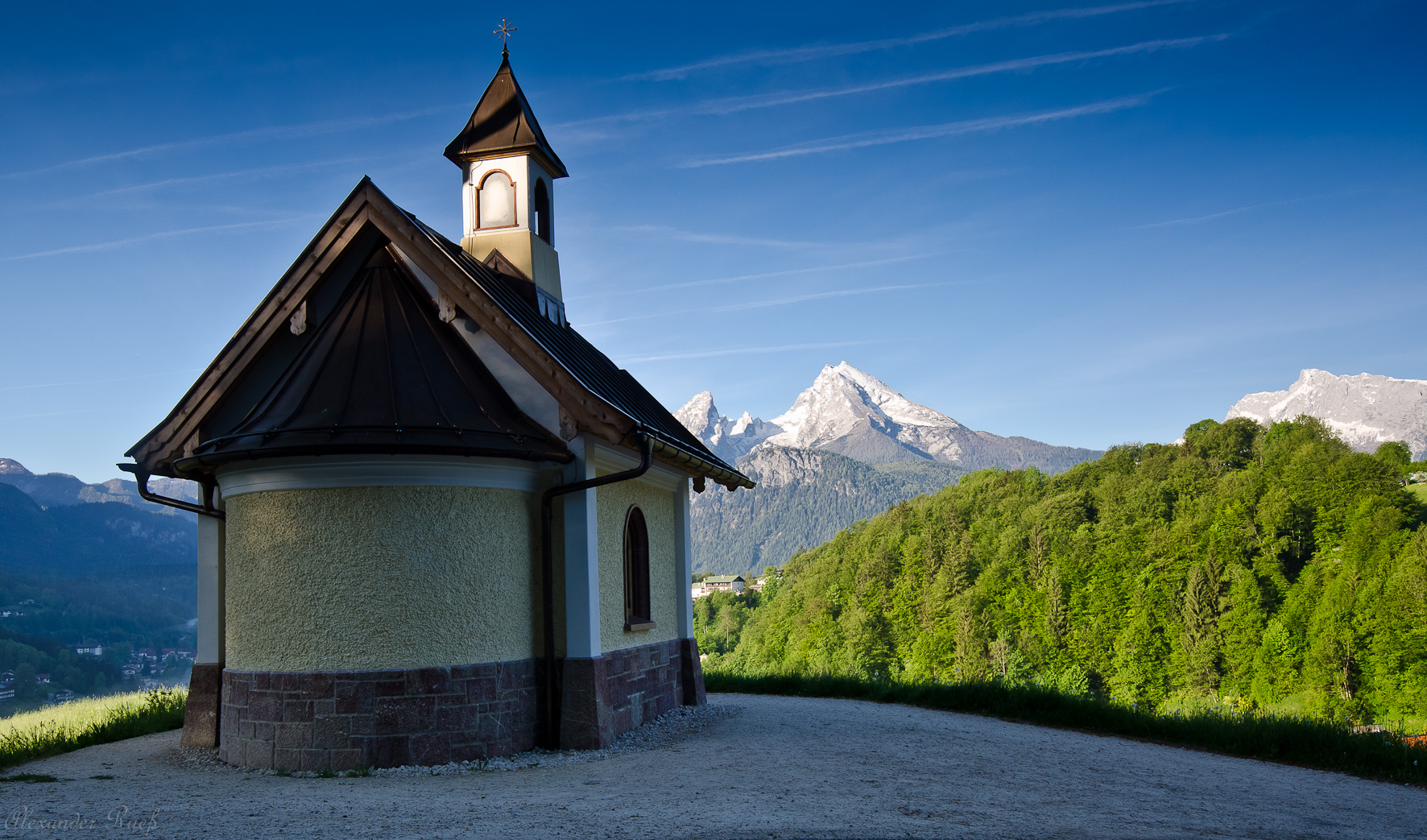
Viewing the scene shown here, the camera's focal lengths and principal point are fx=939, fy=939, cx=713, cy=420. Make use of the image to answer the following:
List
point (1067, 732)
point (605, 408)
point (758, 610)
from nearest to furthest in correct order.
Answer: point (605, 408) < point (1067, 732) < point (758, 610)

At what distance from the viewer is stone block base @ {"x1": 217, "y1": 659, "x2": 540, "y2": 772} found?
9.38 m

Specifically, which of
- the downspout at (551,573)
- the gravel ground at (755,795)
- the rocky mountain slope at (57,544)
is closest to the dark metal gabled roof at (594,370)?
the downspout at (551,573)

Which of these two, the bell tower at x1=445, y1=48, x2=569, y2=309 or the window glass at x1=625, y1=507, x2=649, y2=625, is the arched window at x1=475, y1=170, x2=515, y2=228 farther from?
the window glass at x1=625, y1=507, x2=649, y2=625

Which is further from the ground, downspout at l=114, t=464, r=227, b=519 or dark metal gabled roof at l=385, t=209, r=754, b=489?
dark metal gabled roof at l=385, t=209, r=754, b=489

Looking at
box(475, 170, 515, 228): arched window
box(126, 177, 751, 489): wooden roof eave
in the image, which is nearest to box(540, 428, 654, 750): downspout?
box(126, 177, 751, 489): wooden roof eave

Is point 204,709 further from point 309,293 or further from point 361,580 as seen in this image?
point 309,293

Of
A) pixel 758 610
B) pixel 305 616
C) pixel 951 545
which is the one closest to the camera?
pixel 305 616

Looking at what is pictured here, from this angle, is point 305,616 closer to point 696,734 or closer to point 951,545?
point 696,734

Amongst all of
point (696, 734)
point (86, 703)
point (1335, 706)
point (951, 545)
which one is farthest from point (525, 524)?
point (951, 545)

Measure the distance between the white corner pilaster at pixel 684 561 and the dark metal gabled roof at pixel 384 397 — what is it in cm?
446

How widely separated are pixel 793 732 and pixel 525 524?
4201 millimetres

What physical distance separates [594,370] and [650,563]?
9.53 ft

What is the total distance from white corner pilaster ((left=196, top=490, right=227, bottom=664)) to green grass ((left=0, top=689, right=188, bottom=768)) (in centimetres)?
182

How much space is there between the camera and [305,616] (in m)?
9.63
